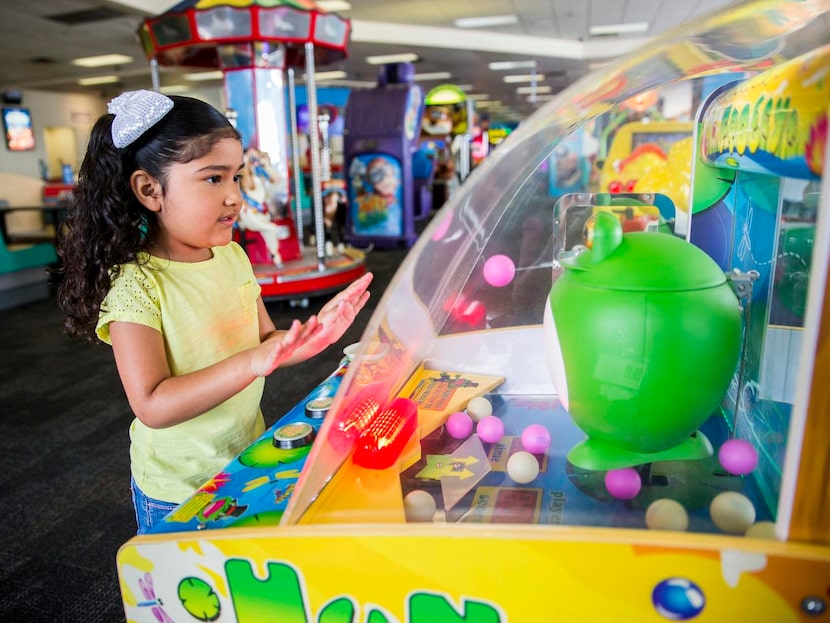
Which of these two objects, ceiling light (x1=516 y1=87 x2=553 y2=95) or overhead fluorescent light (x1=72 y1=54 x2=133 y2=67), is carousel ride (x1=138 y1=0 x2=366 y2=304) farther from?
ceiling light (x1=516 y1=87 x2=553 y2=95)

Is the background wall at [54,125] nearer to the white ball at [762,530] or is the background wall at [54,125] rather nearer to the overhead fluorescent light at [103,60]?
the overhead fluorescent light at [103,60]

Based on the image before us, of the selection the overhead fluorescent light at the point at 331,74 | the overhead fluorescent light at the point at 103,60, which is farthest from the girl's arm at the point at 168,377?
the overhead fluorescent light at the point at 331,74

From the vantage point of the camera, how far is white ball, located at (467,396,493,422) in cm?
99

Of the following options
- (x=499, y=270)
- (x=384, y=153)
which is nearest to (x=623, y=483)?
(x=499, y=270)

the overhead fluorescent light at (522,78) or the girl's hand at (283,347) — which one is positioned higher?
the overhead fluorescent light at (522,78)

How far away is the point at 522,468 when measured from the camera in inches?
30.6

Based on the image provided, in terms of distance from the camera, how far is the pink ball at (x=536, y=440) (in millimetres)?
→ 856

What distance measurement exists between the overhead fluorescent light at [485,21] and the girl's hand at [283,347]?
8.69 metres

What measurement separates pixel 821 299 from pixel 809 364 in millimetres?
52

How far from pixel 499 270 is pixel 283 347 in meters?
0.35

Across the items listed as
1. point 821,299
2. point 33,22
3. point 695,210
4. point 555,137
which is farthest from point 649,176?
point 33,22

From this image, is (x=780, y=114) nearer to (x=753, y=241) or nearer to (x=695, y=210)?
Result: (x=753, y=241)

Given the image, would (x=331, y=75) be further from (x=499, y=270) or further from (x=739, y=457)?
(x=739, y=457)

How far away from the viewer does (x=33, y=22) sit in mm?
7070
